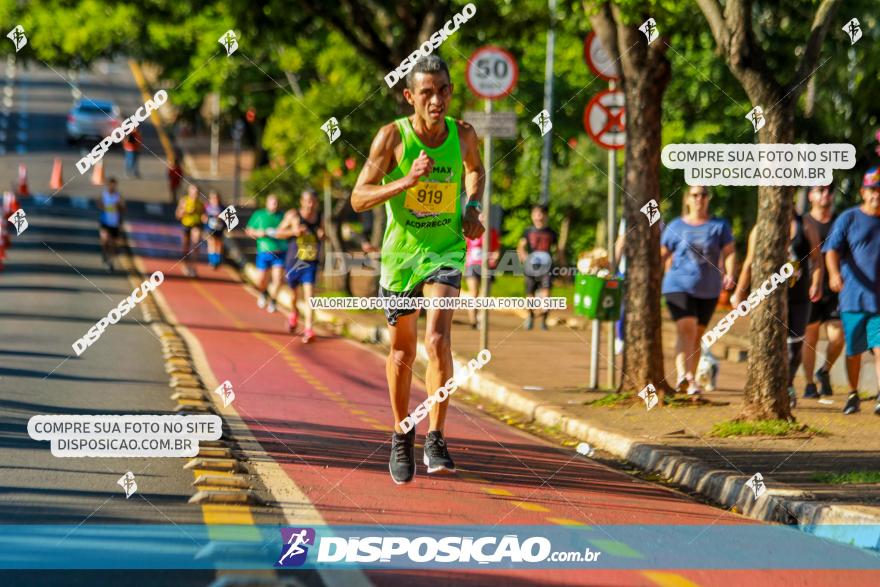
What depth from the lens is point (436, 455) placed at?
891cm

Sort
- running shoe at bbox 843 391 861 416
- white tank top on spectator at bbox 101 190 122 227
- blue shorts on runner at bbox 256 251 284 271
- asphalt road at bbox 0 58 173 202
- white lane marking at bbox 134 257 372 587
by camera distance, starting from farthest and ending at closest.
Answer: asphalt road at bbox 0 58 173 202 < white tank top on spectator at bbox 101 190 122 227 < blue shorts on runner at bbox 256 251 284 271 < running shoe at bbox 843 391 861 416 < white lane marking at bbox 134 257 372 587

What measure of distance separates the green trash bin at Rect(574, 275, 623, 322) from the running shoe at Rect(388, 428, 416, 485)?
20.1ft

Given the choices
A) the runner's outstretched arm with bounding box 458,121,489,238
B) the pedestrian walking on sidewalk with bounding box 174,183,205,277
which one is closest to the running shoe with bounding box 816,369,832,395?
the runner's outstretched arm with bounding box 458,121,489,238

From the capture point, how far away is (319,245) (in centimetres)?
2052

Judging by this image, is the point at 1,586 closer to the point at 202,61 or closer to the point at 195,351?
the point at 195,351

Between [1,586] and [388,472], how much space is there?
11.3 ft

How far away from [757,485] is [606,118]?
676 centimetres

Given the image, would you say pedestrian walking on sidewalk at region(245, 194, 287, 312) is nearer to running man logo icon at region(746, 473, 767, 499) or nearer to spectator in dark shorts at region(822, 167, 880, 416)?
spectator in dark shorts at region(822, 167, 880, 416)

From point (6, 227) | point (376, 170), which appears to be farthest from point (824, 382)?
point (6, 227)

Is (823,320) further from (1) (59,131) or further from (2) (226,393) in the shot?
(1) (59,131)

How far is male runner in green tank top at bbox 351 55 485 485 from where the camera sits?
8523 millimetres

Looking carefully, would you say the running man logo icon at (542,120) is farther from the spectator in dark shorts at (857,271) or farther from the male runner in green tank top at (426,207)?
the male runner in green tank top at (426,207)

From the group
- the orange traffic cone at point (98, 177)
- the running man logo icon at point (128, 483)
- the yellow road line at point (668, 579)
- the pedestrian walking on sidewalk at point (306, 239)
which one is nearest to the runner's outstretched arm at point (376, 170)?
the running man logo icon at point (128, 483)

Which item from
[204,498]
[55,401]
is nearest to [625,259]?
[55,401]
